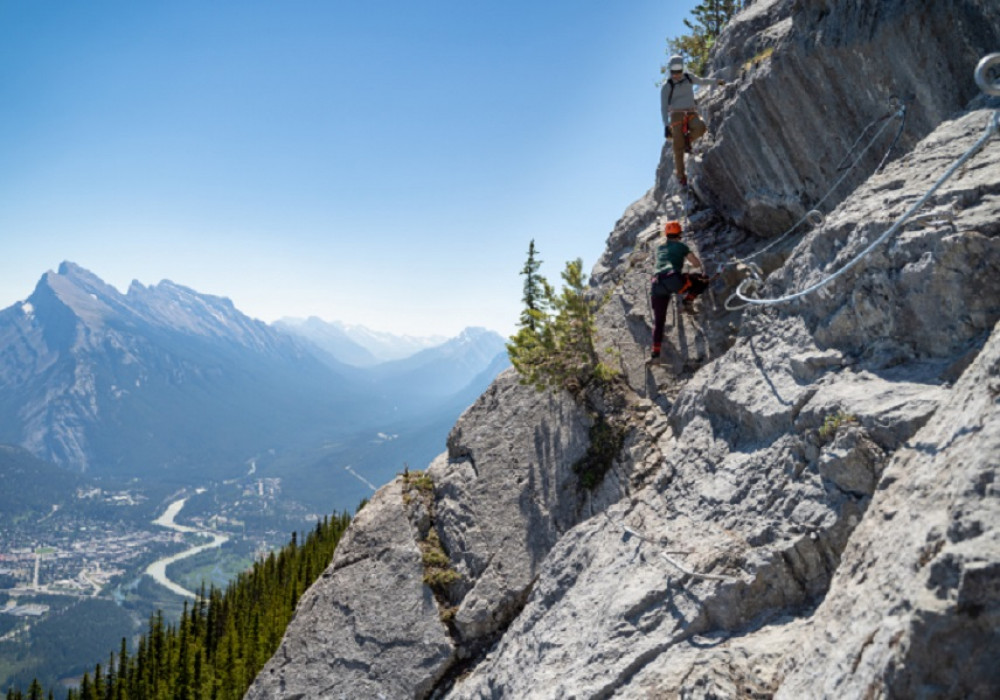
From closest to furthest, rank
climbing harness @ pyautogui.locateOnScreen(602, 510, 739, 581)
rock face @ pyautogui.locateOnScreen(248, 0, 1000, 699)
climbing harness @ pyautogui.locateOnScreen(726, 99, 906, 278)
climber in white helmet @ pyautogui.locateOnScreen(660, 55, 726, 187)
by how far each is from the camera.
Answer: rock face @ pyautogui.locateOnScreen(248, 0, 1000, 699), climbing harness @ pyautogui.locateOnScreen(602, 510, 739, 581), climbing harness @ pyautogui.locateOnScreen(726, 99, 906, 278), climber in white helmet @ pyautogui.locateOnScreen(660, 55, 726, 187)

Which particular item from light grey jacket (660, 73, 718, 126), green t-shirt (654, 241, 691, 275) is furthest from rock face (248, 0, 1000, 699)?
green t-shirt (654, 241, 691, 275)

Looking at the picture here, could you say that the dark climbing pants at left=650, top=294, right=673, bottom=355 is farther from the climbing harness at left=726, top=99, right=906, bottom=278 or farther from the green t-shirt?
the climbing harness at left=726, top=99, right=906, bottom=278

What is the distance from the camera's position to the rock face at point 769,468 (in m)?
5.37

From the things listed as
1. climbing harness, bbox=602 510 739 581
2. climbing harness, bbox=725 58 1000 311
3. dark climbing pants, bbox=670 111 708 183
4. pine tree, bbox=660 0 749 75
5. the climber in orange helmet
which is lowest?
climbing harness, bbox=602 510 739 581

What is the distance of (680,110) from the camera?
Result: 17141 millimetres

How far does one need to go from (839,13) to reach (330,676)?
21.4 m

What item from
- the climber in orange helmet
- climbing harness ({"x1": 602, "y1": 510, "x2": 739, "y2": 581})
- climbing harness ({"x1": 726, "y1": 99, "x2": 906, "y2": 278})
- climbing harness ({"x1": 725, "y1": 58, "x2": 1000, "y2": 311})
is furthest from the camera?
the climber in orange helmet

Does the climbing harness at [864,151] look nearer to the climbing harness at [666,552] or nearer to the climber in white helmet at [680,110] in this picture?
the climber in white helmet at [680,110]

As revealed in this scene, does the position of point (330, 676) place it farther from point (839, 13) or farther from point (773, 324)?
point (839, 13)

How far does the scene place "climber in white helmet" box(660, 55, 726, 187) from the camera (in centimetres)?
1630

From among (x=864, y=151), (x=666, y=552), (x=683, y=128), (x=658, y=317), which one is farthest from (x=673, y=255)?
(x=666, y=552)

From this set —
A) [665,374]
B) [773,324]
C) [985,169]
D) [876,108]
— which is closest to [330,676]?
[665,374]

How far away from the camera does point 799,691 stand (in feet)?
18.7

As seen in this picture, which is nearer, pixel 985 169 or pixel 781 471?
pixel 985 169
